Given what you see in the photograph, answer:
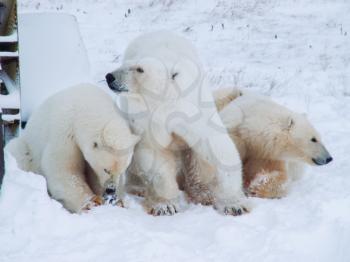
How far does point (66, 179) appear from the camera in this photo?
4.60 m

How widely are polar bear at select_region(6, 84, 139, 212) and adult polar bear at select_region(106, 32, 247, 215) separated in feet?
0.79

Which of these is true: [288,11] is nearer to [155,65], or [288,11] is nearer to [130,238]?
[155,65]

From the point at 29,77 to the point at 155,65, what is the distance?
262cm

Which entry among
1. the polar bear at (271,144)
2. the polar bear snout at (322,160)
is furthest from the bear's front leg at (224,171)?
the polar bear snout at (322,160)

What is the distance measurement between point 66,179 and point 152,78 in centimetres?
99

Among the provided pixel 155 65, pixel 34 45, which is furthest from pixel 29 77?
pixel 155 65

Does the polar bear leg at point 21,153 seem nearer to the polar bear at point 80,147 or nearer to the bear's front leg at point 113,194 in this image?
the polar bear at point 80,147

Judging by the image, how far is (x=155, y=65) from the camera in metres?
4.49

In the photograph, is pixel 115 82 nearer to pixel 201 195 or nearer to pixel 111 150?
pixel 111 150

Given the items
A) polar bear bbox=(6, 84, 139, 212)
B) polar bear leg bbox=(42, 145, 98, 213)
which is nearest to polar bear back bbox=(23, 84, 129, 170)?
polar bear bbox=(6, 84, 139, 212)

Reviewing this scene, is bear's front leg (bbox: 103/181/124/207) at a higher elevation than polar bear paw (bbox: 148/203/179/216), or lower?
higher

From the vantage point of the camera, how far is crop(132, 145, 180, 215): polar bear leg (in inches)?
188

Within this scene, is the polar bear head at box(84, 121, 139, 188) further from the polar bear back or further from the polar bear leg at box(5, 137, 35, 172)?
the polar bear leg at box(5, 137, 35, 172)

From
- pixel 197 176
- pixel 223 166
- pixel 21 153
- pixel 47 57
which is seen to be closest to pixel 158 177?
pixel 197 176
